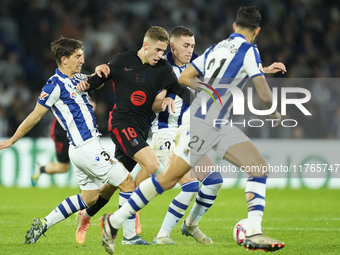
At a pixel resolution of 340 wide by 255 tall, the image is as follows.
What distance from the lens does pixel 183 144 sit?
4332 mm

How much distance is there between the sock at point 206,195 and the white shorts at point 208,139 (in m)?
1.01

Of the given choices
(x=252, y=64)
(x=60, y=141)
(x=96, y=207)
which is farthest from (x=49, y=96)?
(x=60, y=141)

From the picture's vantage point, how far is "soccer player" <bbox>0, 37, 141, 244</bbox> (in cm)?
501

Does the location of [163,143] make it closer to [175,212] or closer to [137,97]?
[137,97]

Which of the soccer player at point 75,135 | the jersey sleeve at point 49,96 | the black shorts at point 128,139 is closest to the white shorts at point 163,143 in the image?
the black shorts at point 128,139

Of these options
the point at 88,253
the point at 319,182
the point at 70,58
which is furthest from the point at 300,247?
the point at 319,182

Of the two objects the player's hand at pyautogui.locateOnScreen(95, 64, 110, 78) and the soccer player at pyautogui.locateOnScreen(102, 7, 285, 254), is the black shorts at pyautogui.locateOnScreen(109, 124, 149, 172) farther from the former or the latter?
the soccer player at pyautogui.locateOnScreen(102, 7, 285, 254)

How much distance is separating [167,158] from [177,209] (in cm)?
76

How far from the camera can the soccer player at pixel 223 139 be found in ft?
14.0

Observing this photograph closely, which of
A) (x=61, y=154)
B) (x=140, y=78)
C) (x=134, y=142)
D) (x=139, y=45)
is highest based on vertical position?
(x=139, y=45)

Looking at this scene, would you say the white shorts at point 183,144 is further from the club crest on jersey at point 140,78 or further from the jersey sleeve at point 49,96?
the jersey sleeve at point 49,96

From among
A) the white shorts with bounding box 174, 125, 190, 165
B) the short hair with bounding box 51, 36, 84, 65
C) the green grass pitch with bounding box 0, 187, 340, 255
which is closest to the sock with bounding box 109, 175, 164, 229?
the white shorts with bounding box 174, 125, 190, 165

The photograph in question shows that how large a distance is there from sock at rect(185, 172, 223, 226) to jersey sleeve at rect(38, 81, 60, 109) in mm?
1840

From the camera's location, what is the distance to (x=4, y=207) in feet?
28.2
